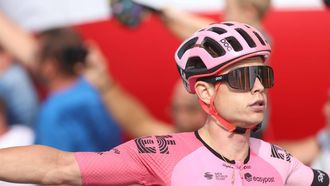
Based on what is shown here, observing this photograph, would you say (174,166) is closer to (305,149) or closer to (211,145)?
(211,145)

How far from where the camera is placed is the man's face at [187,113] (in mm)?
7375

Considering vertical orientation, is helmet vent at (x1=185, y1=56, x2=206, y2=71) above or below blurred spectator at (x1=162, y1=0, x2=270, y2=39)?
above

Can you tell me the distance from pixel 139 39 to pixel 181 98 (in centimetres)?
128

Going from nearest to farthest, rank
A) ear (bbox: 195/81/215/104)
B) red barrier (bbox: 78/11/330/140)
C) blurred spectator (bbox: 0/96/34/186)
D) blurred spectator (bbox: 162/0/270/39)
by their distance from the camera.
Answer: ear (bbox: 195/81/215/104) → blurred spectator (bbox: 162/0/270/39) → blurred spectator (bbox: 0/96/34/186) → red barrier (bbox: 78/11/330/140)

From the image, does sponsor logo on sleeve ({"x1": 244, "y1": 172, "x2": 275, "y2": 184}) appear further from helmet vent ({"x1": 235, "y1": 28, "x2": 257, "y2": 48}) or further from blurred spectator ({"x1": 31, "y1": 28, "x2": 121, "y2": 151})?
blurred spectator ({"x1": 31, "y1": 28, "x2": 121, "y2": 151})

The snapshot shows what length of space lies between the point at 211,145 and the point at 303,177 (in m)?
0.47

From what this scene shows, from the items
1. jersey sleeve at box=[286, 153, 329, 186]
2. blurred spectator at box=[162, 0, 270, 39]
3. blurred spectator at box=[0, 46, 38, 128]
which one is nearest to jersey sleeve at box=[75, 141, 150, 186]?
jersey sleeve at box=[286, 153, 329, 186]

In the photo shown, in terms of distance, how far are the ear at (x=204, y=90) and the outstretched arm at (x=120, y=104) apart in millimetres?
3218

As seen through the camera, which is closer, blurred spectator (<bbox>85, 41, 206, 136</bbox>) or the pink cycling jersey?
the pink cycling jersey

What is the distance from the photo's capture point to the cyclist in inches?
189

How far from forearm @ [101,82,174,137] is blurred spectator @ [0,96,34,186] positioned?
75 centimetres

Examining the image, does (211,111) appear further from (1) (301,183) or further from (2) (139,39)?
(2) (139,39)

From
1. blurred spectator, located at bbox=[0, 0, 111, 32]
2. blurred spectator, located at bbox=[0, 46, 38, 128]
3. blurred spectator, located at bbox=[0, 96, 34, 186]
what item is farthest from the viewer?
blurred spectator, located at bbox=[0, 0, 111, 32]

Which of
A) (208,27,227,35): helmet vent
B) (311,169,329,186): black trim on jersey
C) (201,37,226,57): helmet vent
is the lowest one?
(311,169,329,186): black trim on jersey
